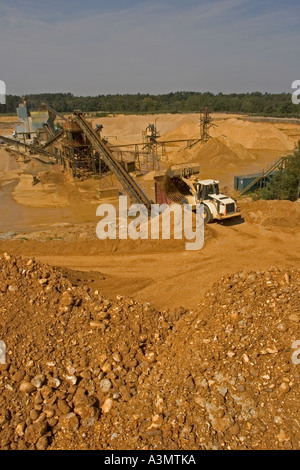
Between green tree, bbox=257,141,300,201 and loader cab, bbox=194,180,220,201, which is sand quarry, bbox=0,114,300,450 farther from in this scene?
green tree, bbox=257,141,300,201

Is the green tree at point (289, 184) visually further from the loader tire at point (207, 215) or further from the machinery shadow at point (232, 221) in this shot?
the loader tire at point (207, 215)

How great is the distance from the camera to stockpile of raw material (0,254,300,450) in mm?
4984

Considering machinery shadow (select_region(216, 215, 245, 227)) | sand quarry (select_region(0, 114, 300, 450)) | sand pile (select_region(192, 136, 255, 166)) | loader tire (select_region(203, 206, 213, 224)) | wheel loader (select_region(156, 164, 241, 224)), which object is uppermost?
sand pile (select_region(192, 136, 255, 166))

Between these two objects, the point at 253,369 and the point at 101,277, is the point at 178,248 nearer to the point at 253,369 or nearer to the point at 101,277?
the point at 101,277

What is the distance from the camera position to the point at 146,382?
5930mm

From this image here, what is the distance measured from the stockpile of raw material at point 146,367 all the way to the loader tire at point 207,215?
6.75m

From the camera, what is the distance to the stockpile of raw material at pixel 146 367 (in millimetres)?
4984

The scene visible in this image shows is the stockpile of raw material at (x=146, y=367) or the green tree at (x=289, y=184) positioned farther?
the green tree at (x=289, y=184)

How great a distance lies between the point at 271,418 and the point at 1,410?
4.16 m

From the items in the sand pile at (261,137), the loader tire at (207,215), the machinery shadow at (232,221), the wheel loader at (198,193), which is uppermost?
the sand pile at (261,137)

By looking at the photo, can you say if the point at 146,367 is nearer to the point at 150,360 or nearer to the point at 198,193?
the point at 150,360

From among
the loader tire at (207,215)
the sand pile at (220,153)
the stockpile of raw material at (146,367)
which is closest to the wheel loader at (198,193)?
the loader tire at (207,215)

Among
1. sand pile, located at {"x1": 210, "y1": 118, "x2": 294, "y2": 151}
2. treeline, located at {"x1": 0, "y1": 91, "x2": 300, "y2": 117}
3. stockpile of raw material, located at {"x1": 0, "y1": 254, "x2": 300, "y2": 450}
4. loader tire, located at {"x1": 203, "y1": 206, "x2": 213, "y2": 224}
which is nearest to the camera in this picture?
stockpile of raw material, located at {"x1": 0, "y1": 254, "x2": 300, "y2": 450}

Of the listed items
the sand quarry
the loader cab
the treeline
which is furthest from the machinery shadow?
the treeline
